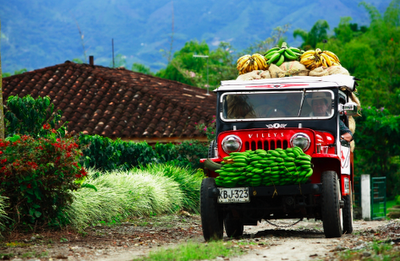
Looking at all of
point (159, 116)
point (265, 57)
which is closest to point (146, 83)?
point (159, 116)

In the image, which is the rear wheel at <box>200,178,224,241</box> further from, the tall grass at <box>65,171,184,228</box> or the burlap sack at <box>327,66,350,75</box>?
the burlap sack at <box>327,66,350,75</box>

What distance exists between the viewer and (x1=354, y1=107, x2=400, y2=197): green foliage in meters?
23.5

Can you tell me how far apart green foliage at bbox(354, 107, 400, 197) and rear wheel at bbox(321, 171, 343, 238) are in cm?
1650

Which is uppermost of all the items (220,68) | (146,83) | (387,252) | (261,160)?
(220,68)

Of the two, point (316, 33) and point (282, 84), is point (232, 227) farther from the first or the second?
point (316, 33)

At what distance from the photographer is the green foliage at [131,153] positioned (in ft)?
47.1

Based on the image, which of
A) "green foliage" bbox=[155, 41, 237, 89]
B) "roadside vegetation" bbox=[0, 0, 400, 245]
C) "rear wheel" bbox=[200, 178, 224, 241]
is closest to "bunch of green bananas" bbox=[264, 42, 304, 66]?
"rear wheel" bbox=[200, 178, 224, 241]

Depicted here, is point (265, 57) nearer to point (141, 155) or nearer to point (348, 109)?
point (348, 109)

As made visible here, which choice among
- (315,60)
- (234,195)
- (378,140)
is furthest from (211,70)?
(234,195)

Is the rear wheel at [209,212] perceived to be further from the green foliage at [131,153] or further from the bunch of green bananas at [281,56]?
the green foliage at [131,153]

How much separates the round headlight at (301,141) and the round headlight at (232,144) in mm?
816

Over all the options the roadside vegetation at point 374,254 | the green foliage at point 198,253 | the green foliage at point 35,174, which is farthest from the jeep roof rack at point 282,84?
Result: the roadside vegetation at point 374,254

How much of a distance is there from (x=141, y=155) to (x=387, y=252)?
10843mm

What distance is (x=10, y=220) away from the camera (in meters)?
8.45
